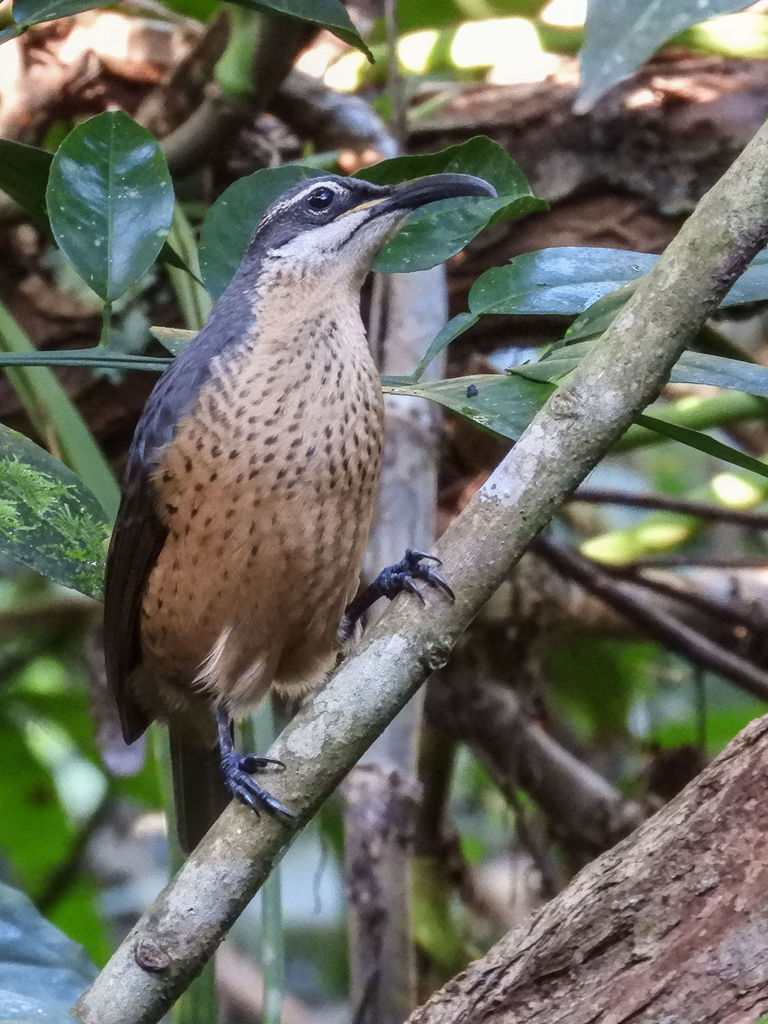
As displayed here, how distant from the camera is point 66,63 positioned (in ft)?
11.9

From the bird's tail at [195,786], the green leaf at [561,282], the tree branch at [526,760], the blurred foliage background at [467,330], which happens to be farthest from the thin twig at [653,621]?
the green leaf at [561,282]

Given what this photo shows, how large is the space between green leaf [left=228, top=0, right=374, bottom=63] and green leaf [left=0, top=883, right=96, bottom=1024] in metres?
→ 1.70

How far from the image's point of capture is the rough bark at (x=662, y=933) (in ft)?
5.28

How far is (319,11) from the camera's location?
2273mm

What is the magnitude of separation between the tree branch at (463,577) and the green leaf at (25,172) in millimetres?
1143

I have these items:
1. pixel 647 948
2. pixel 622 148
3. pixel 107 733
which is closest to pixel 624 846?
pixel 647 948

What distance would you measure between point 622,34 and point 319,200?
31.9 inches

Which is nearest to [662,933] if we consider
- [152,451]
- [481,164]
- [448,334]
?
[448,334]

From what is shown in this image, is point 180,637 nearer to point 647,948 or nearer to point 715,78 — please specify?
point 647,948

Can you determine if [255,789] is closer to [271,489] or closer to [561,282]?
[271,489]

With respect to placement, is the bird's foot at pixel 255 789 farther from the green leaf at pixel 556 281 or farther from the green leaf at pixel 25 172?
the green leaf at pixel 25 172

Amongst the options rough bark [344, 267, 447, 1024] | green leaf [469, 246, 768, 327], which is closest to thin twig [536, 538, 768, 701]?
rough bark [344, 267, 447, 1024]

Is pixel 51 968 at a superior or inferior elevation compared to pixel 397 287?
inferior

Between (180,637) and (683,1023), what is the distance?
1.28 m
